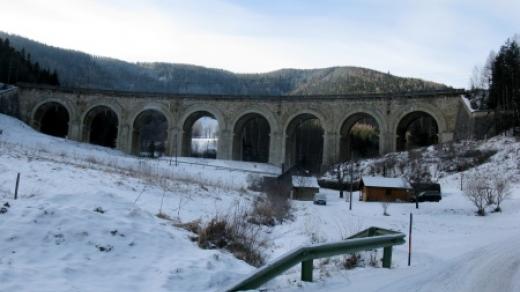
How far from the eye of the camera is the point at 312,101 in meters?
41.4

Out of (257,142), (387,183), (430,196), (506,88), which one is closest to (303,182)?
(387,183)

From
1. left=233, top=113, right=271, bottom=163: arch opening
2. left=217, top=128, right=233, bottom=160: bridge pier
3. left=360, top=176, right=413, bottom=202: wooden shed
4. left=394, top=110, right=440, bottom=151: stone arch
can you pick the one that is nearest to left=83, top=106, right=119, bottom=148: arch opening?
left=233, top=113, right=271, bottom=163: arch opening

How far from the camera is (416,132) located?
191ft

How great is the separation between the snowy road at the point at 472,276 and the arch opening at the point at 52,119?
49.6 m

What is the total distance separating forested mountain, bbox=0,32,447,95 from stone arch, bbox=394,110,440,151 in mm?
46403

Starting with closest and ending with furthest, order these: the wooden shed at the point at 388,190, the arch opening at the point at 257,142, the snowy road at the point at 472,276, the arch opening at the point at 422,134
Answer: the snowy road at the point at 472,276
the wooden shed at the point at 388,190
the arch opening at the point at 422,134
the arch opening at the point at 257,142

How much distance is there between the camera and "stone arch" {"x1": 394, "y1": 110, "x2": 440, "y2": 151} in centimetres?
3825

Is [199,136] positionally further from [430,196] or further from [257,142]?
[430,196]

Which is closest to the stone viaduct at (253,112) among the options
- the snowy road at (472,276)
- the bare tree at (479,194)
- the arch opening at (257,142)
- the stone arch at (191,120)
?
the stone arch at (191,120)

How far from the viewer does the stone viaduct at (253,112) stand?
37500 mm

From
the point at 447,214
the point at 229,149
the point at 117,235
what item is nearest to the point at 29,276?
the point at 117,235

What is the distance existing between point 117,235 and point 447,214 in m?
19.9

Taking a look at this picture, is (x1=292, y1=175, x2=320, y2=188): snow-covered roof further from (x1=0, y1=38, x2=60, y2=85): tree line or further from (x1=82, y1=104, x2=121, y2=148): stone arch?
(x1=0, y1=38, x2=60, y2=85): tree line

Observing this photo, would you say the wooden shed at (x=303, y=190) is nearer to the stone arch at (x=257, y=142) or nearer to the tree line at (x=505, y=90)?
the tree line at (x=505, y=90)
